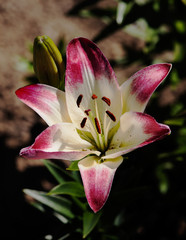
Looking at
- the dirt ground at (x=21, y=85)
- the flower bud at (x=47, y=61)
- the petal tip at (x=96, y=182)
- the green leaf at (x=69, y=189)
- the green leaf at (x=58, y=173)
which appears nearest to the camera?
the petal tip at (x=96, y=182)

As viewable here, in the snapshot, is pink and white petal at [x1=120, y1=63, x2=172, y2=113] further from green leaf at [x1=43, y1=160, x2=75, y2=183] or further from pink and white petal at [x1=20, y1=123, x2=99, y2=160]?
green leaf at [x1=43, y1=160, x2=75, y2=183]

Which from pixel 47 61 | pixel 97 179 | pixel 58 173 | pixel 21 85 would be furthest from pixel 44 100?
pixel 21 85

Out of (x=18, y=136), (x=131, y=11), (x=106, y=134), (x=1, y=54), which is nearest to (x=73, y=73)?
(x=106, y=134)

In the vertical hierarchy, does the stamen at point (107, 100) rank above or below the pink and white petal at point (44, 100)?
below

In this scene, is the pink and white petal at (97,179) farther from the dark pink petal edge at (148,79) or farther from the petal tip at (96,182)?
the dark pink petal edge at (148,79)

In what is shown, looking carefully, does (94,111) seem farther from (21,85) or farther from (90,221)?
(21,85)

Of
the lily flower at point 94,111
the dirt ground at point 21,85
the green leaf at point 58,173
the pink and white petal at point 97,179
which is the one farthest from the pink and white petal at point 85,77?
the dirt ground at point 21,85
